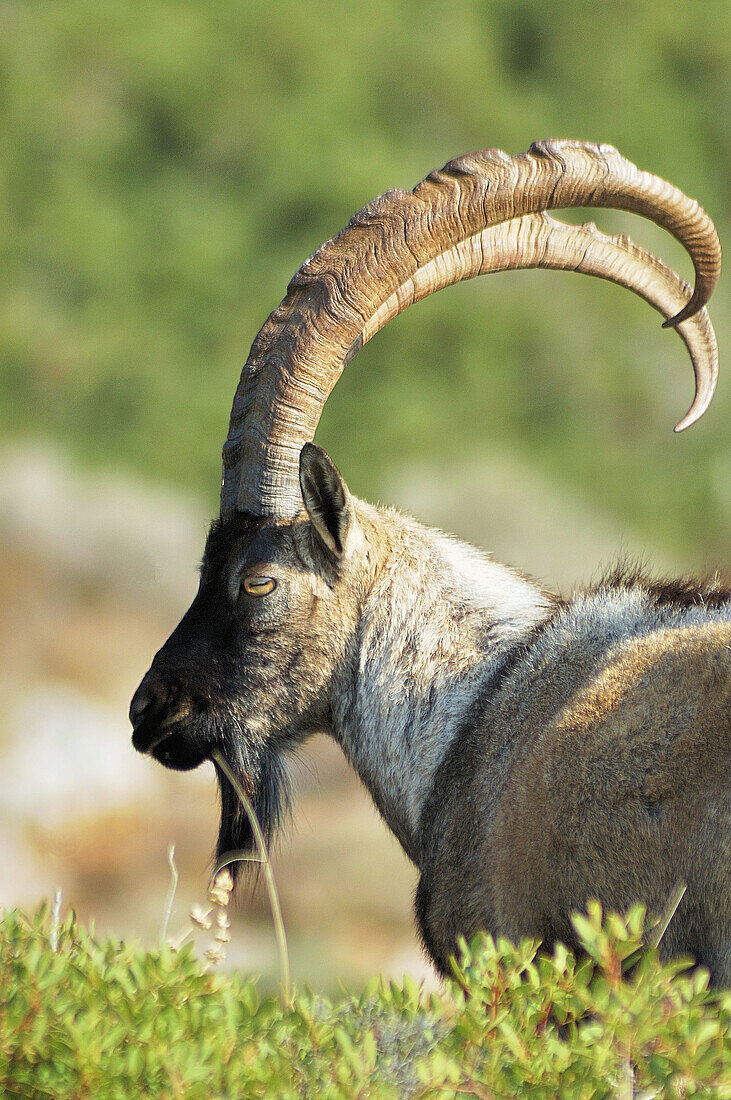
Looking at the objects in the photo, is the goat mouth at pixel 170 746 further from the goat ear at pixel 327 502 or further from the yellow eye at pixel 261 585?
the goat ear at pixel 327 502

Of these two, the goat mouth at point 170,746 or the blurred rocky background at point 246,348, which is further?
the blurred rocky background at point 246,348

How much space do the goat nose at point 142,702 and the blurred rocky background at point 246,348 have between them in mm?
4656

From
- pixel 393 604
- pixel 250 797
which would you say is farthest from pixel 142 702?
pixel 393 604

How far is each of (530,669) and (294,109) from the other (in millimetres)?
8404

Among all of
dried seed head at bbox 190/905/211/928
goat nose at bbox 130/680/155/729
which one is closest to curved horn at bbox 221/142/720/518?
goat nose at bbox 130/680/155/729

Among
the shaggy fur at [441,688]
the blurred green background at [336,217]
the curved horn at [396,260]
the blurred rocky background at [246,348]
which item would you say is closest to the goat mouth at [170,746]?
the shaggy fur at [441,688]

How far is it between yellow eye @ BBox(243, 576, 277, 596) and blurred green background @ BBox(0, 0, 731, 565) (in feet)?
18.7

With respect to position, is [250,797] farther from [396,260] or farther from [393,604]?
[396,260]

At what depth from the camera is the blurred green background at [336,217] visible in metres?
9.63

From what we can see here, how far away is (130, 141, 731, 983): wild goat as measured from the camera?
3312 mm

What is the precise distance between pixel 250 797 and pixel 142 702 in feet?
1.49

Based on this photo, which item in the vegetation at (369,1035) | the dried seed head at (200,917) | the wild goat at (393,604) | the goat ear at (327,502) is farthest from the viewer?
the goat ear at (327,502)

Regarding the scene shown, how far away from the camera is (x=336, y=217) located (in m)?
10.2

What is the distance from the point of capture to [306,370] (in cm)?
365
